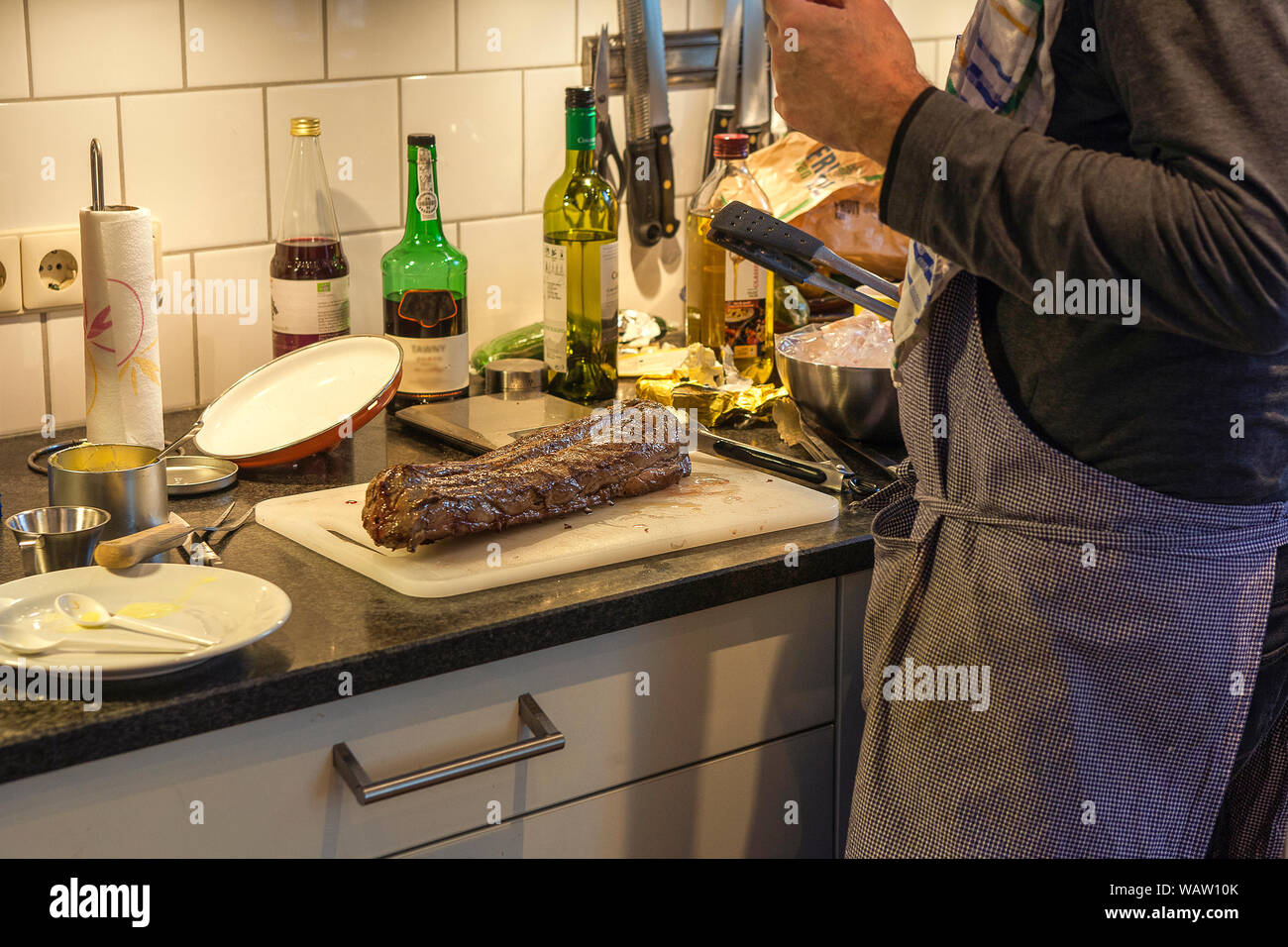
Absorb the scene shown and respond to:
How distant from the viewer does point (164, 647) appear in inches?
34.3

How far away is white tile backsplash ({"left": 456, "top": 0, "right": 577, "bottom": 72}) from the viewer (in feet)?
5.17

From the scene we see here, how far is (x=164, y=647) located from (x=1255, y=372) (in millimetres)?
730

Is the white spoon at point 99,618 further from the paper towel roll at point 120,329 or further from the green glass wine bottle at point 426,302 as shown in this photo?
the green glass wine bottle at point 426,302

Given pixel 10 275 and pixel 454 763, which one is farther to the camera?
pixel 10 275

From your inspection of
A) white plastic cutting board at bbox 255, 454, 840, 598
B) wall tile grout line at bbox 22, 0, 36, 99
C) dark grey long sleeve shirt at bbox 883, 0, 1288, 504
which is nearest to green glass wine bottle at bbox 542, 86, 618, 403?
white plastic cutting board at bbox 255, 454, 840, 598

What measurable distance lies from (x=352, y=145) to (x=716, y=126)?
0.53m

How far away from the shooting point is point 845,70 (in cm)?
89

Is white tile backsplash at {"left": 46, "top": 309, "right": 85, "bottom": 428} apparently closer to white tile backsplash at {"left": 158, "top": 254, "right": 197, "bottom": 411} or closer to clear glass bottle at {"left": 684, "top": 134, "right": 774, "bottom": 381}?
white tile backsplash at {"left": 158, "top": 254, "right": 197, "bottom": 411}

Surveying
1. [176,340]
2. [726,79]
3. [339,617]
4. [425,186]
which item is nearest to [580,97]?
[425,186]

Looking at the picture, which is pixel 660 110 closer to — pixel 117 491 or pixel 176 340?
pixel 176 340

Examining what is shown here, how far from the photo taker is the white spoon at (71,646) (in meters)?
0.86

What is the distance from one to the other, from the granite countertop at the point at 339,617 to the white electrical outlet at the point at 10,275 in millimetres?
157
